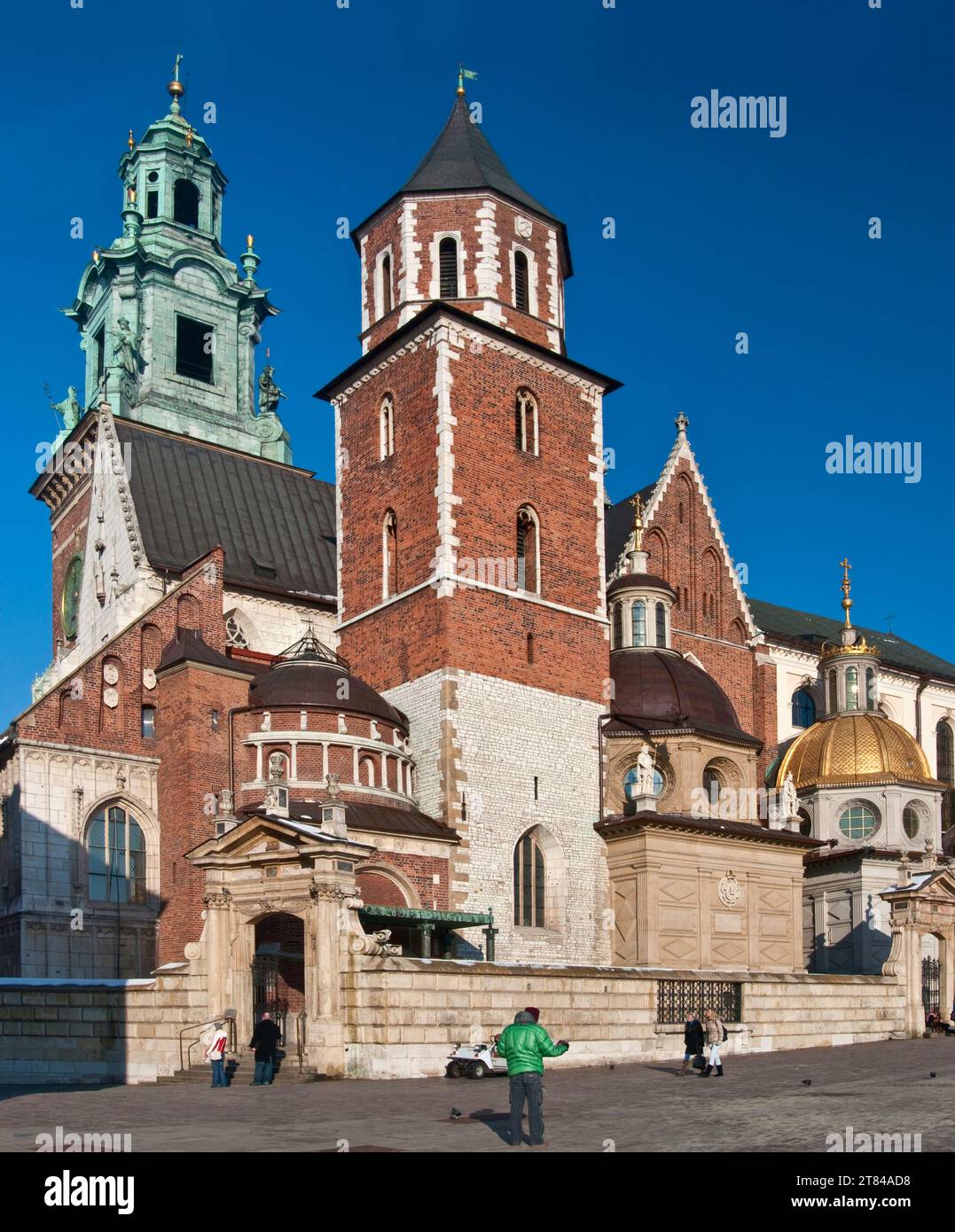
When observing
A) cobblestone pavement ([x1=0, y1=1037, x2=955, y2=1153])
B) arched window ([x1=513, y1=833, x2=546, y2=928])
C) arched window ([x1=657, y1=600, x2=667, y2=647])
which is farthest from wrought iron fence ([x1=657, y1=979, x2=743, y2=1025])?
arched window ([x1=657, y1=600, x2=667, y2=647])

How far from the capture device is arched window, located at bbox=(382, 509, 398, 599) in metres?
39.9

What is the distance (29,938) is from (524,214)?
72.9 feet

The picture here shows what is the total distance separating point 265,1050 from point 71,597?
28397 mm

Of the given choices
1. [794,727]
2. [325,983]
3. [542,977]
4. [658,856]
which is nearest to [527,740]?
[658,856]

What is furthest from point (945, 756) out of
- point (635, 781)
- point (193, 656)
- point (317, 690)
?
point (193, 656)

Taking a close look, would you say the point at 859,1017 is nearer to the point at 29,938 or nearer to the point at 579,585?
the point at 579,585


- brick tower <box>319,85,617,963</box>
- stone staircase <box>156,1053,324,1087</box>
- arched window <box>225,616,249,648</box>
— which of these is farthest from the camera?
arched window <box>225,616,249,648</box>

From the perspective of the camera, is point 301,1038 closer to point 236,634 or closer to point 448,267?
point 236,634

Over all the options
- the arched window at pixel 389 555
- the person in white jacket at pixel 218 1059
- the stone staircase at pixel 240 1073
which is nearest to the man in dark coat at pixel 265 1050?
the stone staircase at pixel 240 1073

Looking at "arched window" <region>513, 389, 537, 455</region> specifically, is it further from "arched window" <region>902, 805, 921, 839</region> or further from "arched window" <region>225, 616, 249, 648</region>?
"arched window" <region>902, 805, 921, 839</region>

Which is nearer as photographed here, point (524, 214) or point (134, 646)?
point (134, 646)

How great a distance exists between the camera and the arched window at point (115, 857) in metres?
34.2

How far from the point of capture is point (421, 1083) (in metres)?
23.2

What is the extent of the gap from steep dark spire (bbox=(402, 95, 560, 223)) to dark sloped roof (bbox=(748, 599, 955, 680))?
19.3 m
